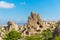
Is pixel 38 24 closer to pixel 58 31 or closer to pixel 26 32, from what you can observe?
pixel 26 32

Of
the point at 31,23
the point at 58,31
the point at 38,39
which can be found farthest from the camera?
the point at 31,23

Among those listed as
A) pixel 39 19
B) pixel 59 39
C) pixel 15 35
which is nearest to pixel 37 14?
pixel 39 19

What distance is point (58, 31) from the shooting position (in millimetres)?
66250

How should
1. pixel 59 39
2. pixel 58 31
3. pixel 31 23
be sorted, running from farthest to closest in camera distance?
pixel 31 23 < pixel 58 31 < pixel 59 39

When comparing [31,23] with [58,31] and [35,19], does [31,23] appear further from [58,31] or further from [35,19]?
[58,31]

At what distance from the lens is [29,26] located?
→ 484 ft

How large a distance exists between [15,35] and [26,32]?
64.4m

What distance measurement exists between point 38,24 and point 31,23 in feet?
18.6

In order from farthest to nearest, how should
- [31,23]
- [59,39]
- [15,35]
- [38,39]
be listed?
[31,23], [15,35], [38,39], [59,39]

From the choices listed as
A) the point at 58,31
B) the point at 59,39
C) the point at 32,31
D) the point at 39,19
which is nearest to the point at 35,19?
the point at 39,19

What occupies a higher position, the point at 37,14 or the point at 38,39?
the point at 37,14

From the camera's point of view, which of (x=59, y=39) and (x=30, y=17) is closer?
(x=59, y=39)

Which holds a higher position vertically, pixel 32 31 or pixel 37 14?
pixel 37 14

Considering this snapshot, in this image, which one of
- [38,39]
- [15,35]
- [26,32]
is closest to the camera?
[38,39]
